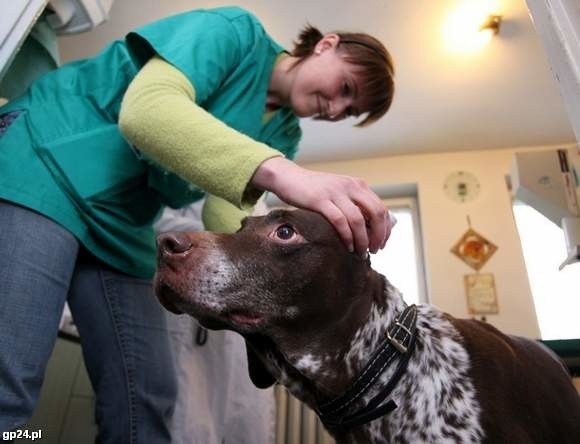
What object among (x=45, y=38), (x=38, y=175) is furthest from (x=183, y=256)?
(x=45, y=38)

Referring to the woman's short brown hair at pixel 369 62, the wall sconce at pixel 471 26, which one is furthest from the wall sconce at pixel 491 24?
the woman's short brown hair at pixel 369 62

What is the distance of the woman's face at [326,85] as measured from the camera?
1167 millimetres

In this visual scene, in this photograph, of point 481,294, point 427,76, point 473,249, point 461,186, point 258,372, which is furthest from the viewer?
point 461,186

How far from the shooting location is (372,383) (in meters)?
0.83

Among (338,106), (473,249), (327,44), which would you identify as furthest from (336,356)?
(473,249)

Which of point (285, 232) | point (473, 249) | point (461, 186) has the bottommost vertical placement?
point (285, 232)

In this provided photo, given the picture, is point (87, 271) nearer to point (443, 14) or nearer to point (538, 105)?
point (443, 14)

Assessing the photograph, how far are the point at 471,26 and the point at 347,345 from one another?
2092 mm

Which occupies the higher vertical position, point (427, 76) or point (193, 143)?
point (427, 76)

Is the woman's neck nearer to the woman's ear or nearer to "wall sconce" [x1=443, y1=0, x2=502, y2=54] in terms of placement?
the woman's ear

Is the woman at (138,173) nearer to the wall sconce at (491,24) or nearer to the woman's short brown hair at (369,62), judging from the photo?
the woman's short brown hair at (369,62)

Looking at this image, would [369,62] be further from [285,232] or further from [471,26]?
[471,26]

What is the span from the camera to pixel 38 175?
0.84 meters

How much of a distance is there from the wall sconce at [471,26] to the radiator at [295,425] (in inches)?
87.1
